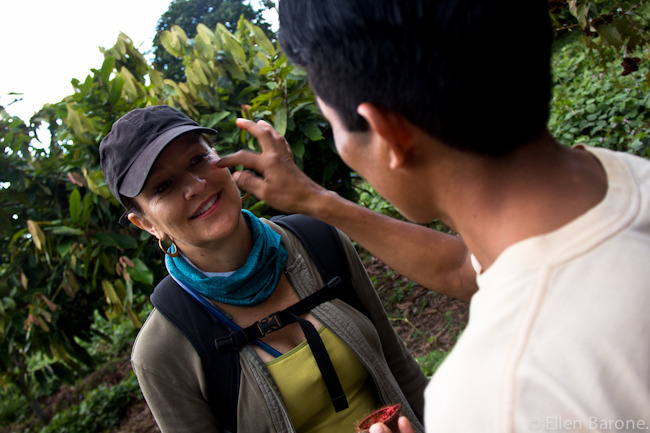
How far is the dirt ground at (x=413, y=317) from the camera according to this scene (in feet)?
12.9

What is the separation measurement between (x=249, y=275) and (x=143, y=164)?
0.58 metres

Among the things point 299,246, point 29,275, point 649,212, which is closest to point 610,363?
point 649,212

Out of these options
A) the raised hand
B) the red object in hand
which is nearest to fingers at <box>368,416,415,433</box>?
the red object in hand

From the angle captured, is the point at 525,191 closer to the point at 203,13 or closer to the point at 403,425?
the point at 403,425

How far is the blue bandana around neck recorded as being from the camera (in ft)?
6.28

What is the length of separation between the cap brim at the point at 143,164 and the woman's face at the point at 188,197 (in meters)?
0.06

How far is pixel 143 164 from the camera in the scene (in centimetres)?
180

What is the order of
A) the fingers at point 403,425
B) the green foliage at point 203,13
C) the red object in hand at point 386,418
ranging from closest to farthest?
the fingers at point 403,425, the red object in hand at point 386,418, the green foliage at point 203,13

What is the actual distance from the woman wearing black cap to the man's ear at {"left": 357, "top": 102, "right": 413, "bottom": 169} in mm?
1115

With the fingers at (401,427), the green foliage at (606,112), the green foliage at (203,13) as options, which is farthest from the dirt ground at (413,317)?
the green foliage at (203,13)

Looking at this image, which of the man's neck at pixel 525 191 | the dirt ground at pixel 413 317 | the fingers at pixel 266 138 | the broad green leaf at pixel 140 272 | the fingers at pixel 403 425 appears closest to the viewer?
the man's neck at pixel 525 191

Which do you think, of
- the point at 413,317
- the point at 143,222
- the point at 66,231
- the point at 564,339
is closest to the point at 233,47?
the point at 66,231

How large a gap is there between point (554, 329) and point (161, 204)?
1549mm

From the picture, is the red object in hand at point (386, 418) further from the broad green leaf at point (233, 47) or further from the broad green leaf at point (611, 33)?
the broad green leaf at point (233, 47)
